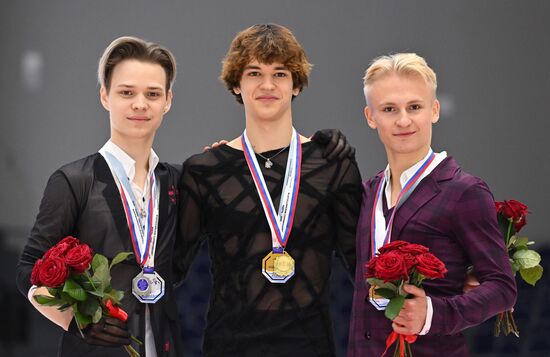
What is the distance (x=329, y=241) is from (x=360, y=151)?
15.2ft

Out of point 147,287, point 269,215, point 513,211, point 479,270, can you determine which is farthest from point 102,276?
point 513,211

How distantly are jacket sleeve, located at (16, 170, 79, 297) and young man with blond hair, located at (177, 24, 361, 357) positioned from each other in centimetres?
47

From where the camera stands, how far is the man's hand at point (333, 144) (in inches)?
117

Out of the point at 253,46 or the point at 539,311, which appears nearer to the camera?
the point at 253,46

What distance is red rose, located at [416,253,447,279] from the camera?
7.11 ft

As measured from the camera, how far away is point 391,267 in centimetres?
218

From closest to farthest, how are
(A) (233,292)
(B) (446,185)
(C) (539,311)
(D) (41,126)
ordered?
(B) (446,185) → (A) (233,292) → (C) (539,311) → (D) (41,126)

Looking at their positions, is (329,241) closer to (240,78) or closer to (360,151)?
(240,78)

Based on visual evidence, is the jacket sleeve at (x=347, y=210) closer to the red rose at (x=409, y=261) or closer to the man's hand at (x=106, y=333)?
the red rose at (x=409, y=261)

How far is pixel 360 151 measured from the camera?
295 inches

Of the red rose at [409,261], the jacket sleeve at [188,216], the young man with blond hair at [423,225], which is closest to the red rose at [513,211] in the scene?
the young man with blond hair at [423,225]

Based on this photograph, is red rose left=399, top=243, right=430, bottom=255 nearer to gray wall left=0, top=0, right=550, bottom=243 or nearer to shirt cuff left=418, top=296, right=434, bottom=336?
shirt cuff left=418, top=296, right=434, bottom=336

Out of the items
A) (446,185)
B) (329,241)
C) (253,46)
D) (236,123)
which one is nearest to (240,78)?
(253,46)

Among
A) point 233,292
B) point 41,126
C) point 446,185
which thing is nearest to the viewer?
point 446,185
